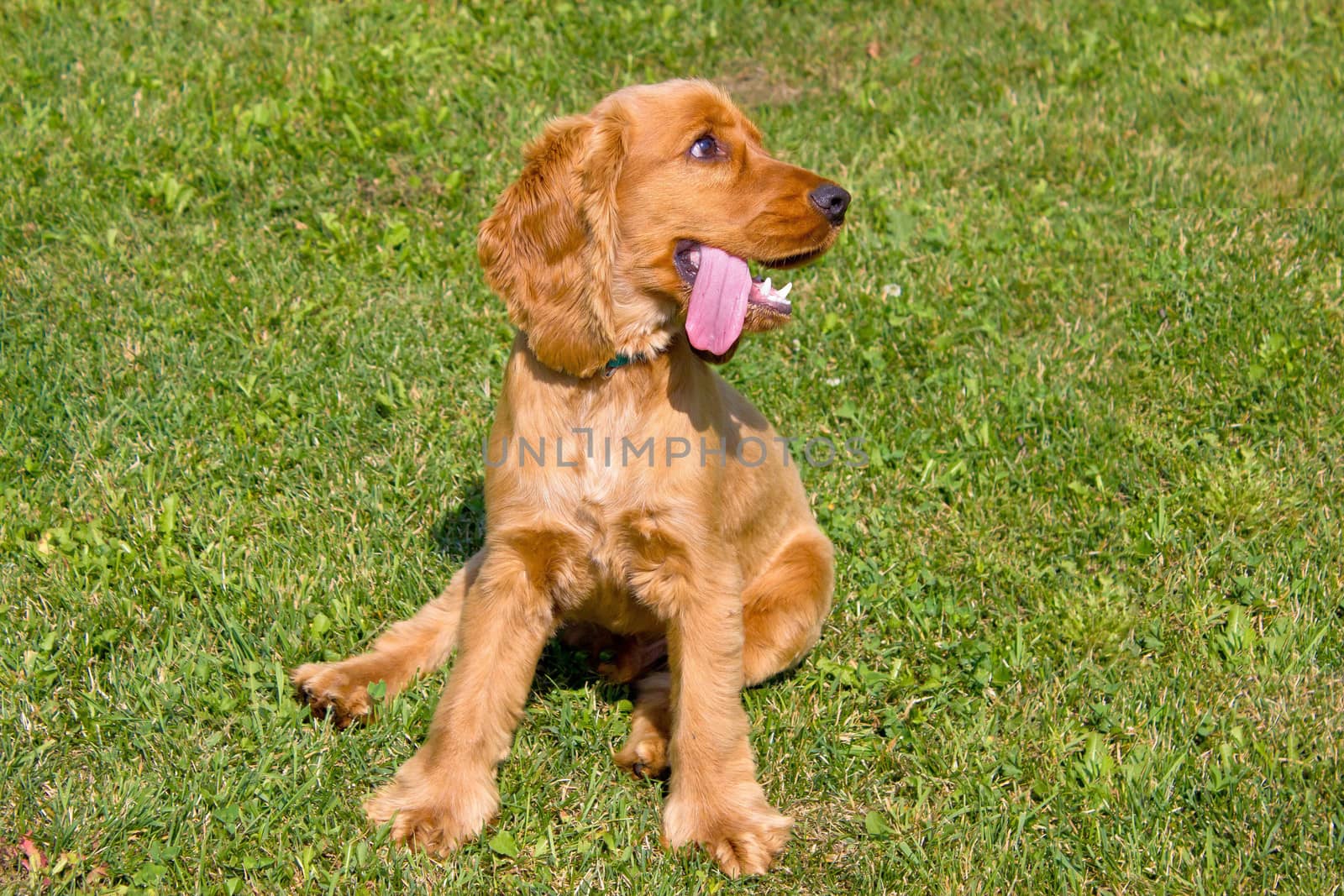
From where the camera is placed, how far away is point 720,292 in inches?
132

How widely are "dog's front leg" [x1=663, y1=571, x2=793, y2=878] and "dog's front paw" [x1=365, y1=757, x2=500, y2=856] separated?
0.52m

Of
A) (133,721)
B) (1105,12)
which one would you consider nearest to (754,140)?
(133,721)

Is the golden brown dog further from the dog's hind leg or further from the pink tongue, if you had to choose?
the dog's hind leg

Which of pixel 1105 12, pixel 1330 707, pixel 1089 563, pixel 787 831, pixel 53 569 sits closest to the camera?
pixel 787 831

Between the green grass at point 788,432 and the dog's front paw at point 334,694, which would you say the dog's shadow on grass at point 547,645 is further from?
the dog's front paw at point 334,694

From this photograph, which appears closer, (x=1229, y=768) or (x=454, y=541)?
(x=1229, y=768)

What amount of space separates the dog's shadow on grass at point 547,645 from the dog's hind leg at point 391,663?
252 millimetres

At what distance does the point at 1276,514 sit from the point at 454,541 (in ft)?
9.84

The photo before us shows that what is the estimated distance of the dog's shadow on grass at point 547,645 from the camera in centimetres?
407

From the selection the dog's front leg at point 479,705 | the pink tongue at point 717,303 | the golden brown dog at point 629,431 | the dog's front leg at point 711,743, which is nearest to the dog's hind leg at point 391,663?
the dog's front leg at point 479,705

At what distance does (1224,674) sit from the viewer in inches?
156

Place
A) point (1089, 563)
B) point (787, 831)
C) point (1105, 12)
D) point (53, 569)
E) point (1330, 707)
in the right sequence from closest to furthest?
1. point (787, 831)
2. point (1330, 707)
3. point (53, 569)
4. point (1089, 563)
5. point (1105, 12)

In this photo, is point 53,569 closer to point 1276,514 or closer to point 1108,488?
point 1108,488

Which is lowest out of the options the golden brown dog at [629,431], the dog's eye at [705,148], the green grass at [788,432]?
the green grass at [788,432]
